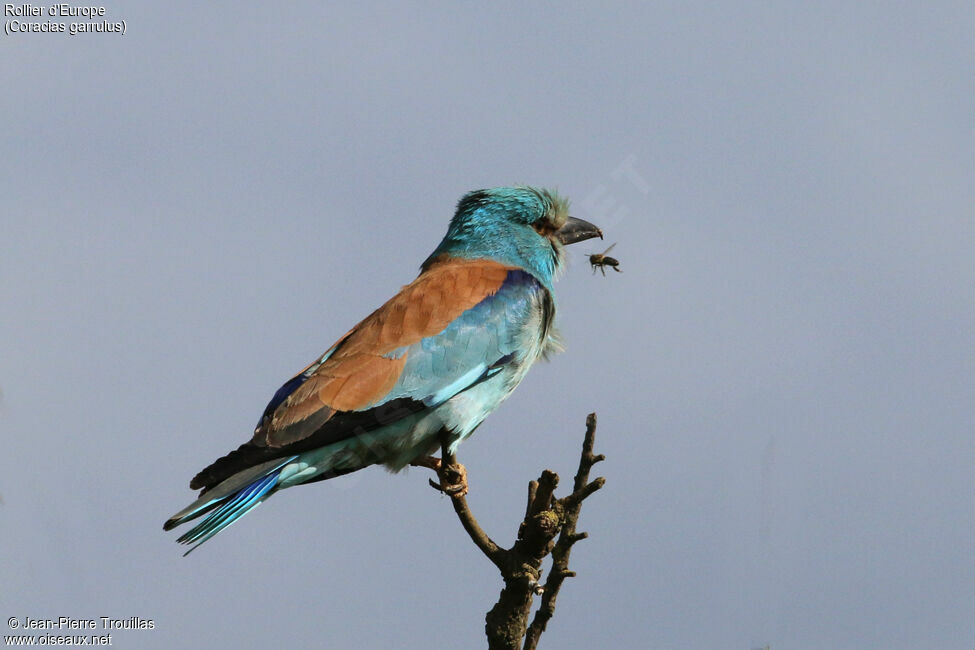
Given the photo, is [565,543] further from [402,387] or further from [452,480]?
[402,387]

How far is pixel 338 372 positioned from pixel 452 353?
0.63 metres

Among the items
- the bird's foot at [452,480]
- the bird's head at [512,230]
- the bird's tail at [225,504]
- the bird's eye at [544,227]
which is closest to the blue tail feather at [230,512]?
the bird's tail at [225,504]

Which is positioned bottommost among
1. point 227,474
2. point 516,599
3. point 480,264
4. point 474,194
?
point 516,599

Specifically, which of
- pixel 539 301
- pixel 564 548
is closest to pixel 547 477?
pixel 564 548

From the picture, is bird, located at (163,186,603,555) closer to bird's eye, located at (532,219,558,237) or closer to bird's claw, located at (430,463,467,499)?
bird's claw, located at (430,463,467,499)

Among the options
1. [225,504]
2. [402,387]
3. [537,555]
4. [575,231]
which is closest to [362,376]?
[402,387]

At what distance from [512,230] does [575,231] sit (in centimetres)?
52

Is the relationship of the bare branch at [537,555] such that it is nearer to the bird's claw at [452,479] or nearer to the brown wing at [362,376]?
the bird's claw at [452,479]

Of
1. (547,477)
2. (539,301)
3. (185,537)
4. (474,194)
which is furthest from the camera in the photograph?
(474,194)

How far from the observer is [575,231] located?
7.48 m

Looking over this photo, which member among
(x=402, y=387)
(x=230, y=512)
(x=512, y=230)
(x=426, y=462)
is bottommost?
(x=230, y=512)

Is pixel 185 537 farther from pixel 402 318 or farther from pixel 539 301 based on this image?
pixel 539 301

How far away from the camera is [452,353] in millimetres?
6188

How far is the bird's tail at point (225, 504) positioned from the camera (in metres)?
5.21
